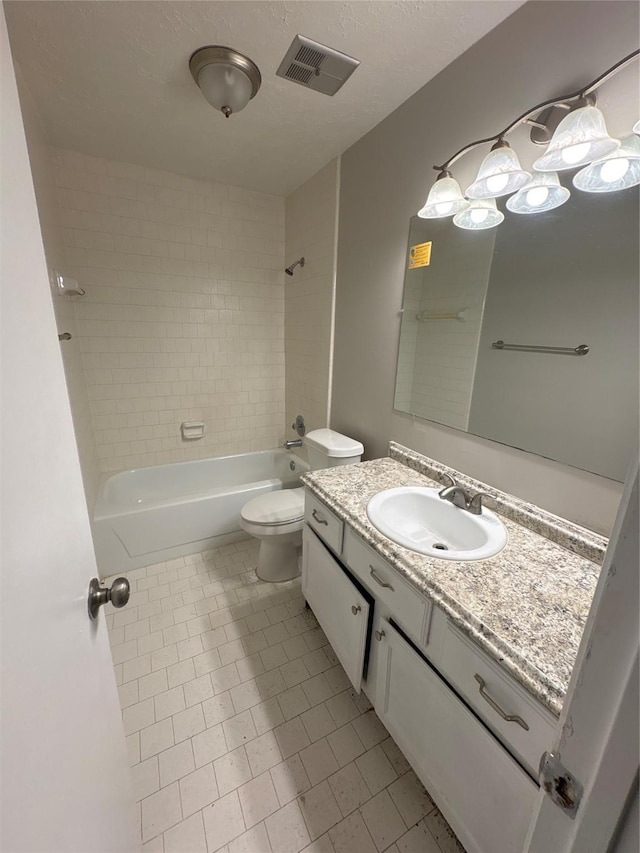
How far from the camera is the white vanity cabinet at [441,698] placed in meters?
0.71

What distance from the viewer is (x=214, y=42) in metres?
1.21

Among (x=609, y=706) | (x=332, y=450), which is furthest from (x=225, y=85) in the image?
(x=609, y=706)

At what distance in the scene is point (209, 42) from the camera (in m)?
1.21

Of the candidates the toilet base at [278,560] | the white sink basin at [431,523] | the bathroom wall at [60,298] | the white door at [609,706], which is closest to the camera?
the white door at [609,706]

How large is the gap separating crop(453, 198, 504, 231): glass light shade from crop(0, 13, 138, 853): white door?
127 centimetres

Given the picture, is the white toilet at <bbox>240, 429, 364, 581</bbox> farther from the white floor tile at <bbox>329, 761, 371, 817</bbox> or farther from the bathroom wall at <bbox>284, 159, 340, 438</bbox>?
the white floor tile at <bbox>329, 761, 371, 817</bbox>

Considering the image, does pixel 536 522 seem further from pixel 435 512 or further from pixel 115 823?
pixel 115 823

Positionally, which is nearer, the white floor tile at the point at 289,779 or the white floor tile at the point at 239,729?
the white floor tile at the point at 289,779

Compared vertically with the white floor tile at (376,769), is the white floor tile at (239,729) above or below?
above

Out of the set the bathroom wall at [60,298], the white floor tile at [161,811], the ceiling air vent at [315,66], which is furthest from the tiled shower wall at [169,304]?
the white floor tile at [161,811]

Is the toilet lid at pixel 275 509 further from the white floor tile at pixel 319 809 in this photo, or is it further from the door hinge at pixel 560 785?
the door hinge at pixel 560 785

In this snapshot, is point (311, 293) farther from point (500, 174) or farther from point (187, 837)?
point (187, 837)

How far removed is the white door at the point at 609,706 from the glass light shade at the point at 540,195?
3.59ft

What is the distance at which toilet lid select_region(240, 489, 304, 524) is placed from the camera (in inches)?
75.9
